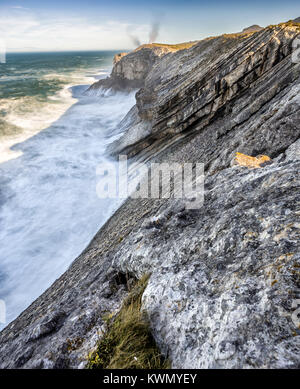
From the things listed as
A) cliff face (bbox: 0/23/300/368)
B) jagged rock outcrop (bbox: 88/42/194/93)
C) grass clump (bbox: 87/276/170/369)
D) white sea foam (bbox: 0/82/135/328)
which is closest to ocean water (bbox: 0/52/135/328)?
white sea foam (bbox: 0/82/135/328)

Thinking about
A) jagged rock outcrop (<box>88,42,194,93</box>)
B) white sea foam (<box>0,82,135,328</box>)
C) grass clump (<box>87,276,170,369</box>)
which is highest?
jagged rock outcrop (<box>88,42,194,93</box>)

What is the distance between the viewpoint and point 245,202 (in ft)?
12.7

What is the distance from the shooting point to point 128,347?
2576 millimetres

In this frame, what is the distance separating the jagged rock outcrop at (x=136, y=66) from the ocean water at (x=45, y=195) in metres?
8.46

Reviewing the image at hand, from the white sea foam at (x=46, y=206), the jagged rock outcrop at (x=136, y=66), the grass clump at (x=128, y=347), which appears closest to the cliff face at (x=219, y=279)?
the grass clump at (x=128, y=347)

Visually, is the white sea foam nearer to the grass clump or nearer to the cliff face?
the cliff face

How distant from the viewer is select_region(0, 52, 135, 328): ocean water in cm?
1043

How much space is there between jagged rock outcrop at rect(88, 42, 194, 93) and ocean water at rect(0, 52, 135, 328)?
8463 millimetres

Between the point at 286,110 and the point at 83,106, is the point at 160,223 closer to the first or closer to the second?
the point at 286,110

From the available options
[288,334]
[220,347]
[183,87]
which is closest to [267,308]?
[288,334]

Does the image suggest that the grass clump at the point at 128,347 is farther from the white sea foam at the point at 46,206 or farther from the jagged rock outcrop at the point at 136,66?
the jagged rock outcrop at the point at 136,66

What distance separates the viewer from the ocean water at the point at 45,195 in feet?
34.2

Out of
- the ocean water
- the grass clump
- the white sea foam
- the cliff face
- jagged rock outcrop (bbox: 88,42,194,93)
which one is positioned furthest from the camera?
jagged rock outcrop (bbox: 88,42,194,93)

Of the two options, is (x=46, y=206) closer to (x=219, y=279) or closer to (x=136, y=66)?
(x=219, y=279)
